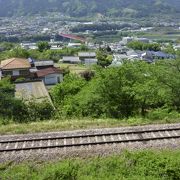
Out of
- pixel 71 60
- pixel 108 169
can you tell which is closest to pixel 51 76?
pixel 71 60

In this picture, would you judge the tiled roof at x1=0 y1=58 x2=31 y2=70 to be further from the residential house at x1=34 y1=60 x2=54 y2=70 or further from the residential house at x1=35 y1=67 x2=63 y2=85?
the residential house at x1=34 y1=60 x2=54 y2=70

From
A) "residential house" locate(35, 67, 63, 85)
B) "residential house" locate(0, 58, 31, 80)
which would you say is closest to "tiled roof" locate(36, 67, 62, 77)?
"residential house" locate(35, 67, 63, 85)

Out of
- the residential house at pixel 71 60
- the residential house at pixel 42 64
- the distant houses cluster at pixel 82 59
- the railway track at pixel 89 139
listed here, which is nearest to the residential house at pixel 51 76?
the residential house at pixel 42 64

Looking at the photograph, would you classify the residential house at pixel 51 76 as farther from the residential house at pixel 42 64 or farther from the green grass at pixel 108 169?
the green grass at pixel 108 169

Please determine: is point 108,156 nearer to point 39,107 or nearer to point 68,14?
point 39,107

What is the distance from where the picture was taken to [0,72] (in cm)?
2992

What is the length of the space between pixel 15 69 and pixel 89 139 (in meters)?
21.2

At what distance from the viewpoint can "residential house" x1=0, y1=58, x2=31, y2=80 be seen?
29.7 meters

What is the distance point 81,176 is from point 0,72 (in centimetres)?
2393

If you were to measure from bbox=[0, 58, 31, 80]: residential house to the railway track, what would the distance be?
20.1 m

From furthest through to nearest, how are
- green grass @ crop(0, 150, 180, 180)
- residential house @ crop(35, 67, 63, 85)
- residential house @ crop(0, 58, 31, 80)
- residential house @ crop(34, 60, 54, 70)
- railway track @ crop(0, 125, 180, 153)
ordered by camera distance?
residential house @ crop(34, 60, 54, 70) → residential house @ crop(35, 67, 63, 85) → residential house @ crop(0, 58, 31, 80) → railway track @ crop(0, 125, 180, 153) → green grass @ crop(0, 150, 180, 180)

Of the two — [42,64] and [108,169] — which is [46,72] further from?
[108,169]

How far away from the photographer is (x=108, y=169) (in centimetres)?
795

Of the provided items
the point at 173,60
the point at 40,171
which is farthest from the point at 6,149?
the point at 173,60
